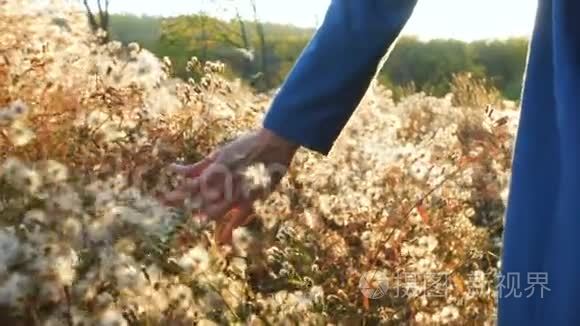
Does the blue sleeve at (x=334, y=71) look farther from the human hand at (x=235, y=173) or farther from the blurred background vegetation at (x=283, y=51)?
the blurred background vegetation at (x=283, y=51)

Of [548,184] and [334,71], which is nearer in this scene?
[548,184]

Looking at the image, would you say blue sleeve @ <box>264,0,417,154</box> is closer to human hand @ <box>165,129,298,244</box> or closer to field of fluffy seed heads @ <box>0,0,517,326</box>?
human hand @ <box>165,129,298,244</box>

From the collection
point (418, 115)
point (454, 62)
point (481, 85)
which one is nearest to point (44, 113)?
point (418, 115)

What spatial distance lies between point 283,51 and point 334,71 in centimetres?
1146

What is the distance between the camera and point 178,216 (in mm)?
1856

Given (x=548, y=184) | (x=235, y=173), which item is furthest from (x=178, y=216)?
(x=548, y=184)

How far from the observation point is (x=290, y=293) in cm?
218

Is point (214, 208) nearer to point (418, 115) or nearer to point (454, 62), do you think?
point (418, 115)

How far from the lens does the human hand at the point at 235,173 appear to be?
126 centimetres

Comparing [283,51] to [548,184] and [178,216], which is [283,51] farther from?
[548,184]

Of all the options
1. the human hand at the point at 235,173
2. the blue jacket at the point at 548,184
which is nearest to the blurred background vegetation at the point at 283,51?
the human hand at the point at 235,173

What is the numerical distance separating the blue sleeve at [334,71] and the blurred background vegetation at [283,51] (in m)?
5.45

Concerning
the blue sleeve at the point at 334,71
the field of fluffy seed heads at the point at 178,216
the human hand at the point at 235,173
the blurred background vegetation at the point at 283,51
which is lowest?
the blurred background vegetation at the point at 283,51

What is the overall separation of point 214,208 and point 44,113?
4.04 feet
